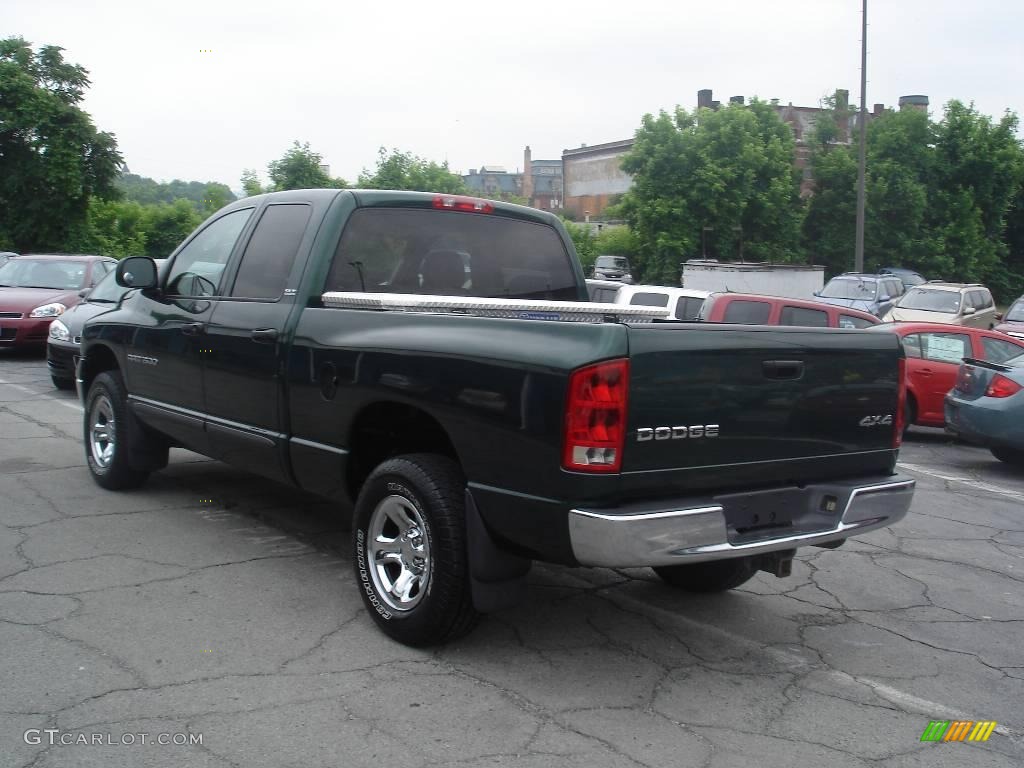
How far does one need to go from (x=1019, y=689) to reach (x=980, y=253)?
1711 inches

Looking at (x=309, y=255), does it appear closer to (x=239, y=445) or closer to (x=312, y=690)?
(x=239, y=445)

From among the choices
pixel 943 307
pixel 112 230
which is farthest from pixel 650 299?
pixel 112 230

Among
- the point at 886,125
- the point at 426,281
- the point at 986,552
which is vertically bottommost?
the point at 986,552

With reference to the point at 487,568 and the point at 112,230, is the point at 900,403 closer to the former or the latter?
the point at 487,568

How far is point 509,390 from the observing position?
12.7 feet

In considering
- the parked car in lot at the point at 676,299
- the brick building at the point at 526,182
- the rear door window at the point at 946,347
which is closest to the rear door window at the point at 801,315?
the parked car in lot at the point at 676,299

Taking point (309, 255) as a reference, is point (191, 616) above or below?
below

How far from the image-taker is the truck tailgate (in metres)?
3.74

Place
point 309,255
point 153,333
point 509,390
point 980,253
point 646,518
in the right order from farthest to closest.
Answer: point 980,253, point 153,333, point 309,255, point 509,390, point 646,518

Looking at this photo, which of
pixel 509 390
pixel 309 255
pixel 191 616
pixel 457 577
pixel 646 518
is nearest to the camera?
pixel 646 518

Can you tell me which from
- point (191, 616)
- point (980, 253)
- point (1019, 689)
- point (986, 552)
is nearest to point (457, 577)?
point (191, 616)

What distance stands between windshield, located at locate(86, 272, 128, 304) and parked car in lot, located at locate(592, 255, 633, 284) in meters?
28.3

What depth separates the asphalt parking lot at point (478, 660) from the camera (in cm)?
359

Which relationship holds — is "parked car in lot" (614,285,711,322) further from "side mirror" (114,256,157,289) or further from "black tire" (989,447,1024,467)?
"side mirror" (114,256,157,289)
